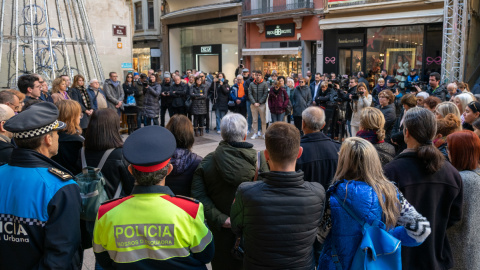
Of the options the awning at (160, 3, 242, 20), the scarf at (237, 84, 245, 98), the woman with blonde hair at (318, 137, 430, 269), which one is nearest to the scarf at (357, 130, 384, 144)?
the woman with blonde hair at (318, 137, 430, 269)

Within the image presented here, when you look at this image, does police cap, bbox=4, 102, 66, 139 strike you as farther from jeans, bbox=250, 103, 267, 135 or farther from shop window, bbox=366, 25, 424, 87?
shop window, bbox=366, 25, 424, 87

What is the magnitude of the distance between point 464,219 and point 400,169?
69 cm

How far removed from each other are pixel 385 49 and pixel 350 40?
1829 millimetres

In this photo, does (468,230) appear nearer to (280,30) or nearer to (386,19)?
(386,19)

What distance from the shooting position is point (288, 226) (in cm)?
229

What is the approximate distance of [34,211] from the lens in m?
2.21

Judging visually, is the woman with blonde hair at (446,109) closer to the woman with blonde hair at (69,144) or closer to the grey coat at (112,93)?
the woman with blonde hair at (69,144)

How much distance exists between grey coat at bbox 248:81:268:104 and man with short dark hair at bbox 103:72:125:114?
138 inches

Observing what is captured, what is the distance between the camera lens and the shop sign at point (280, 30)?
74.4 feet

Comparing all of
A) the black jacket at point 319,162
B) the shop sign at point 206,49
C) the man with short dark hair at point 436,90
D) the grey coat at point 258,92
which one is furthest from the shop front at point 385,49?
the black jacket at point 319,162

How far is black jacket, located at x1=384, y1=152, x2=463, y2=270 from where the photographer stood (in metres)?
2.88

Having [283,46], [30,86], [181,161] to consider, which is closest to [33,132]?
[181,161]

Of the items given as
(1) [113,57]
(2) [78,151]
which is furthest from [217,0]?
(2) [78,151]

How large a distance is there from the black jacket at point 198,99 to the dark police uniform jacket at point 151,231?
31.0 feet
